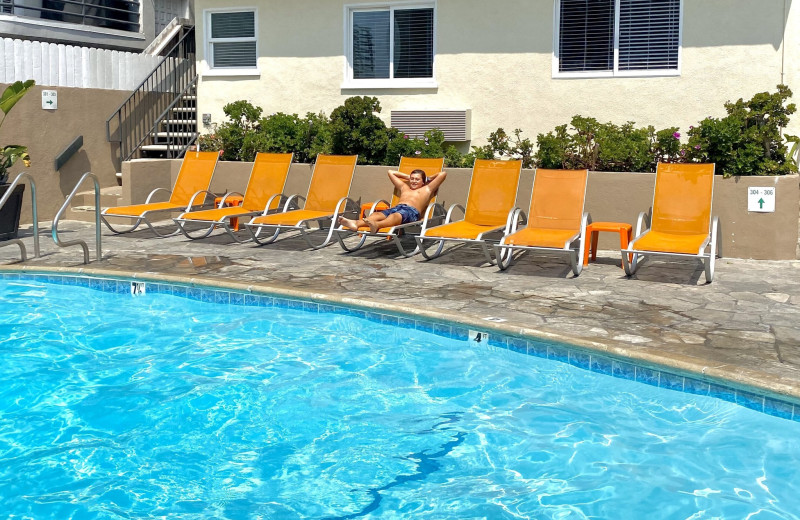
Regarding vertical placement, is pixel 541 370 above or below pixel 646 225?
below

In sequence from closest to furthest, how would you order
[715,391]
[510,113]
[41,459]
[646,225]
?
[41,459] < [715,391] < [646,225] < [510,113]

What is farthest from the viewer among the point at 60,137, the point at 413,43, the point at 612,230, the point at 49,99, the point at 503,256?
the point at 413,43

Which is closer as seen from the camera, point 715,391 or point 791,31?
point 715,391

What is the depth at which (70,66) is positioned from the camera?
14750 mm

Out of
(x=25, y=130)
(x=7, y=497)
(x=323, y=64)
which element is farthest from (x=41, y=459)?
(x=323, y=64)

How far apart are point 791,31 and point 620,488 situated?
8.90 meters

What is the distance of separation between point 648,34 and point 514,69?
6.80 ft

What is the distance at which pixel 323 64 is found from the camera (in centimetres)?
1508

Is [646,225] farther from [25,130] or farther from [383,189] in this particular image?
[25,130]

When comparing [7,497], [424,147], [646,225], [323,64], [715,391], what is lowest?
[7,497]

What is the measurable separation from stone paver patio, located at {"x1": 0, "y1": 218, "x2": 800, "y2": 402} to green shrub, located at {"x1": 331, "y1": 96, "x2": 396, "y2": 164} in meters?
1.89

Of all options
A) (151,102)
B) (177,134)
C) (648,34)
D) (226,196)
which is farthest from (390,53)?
(151,102)

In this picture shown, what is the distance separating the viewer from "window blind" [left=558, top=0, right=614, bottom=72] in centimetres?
1313

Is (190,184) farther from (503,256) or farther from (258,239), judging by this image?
(503,256)
